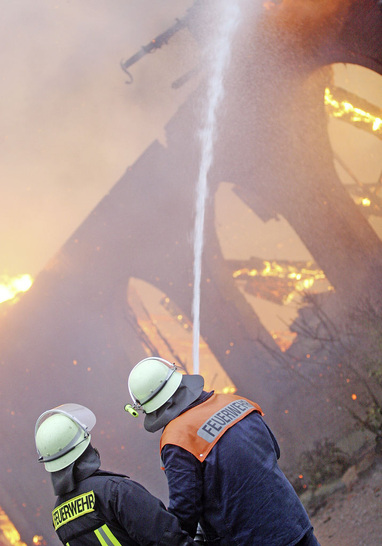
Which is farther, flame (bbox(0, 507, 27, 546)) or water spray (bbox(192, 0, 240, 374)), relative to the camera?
Answer: water spray (bbox(192, 0, 240, 374))

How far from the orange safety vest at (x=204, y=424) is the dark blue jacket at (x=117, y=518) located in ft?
0.75

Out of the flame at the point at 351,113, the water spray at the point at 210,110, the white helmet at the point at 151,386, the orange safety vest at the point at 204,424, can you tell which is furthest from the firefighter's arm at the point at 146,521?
the flame at the point at 351,113

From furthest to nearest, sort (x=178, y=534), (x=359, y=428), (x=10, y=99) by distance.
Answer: (x=10, y=99), (x=359, y=428), (x=178, y=534)

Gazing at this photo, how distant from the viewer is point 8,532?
5.66 meters

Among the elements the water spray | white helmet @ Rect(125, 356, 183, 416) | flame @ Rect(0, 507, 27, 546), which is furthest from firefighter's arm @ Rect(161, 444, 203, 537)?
flame @ Rect(0, 507, 27, 546)

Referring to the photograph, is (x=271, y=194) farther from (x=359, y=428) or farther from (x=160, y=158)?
(x=359, y=428)

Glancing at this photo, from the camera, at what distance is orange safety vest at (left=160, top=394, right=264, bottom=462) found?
1604 millimetres

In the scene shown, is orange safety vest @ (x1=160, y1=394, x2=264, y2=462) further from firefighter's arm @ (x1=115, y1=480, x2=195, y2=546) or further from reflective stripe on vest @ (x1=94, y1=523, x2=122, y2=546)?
reflective stripe on vest @ (x1=94, y1=523, x2=122, y2=546)

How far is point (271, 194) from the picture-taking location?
22.5 ft

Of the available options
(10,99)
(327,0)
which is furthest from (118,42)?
(327,0)

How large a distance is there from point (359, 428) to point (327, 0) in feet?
19.2

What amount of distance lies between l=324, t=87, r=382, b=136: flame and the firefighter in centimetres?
646

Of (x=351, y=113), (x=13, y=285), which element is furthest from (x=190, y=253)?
(x=351, y=113)

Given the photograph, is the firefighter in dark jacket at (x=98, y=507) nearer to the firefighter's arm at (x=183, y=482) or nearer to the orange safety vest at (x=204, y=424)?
the firefighter's arm at (x=183, y=482)
